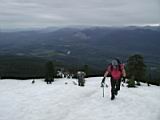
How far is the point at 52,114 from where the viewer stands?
15.3m

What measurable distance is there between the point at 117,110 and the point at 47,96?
19.3 feet

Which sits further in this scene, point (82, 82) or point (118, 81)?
point (82, 82)

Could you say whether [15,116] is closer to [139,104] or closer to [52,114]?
[52,114]

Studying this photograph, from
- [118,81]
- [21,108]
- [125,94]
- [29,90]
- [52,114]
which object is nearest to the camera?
[52,114]

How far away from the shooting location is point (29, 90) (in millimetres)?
22625

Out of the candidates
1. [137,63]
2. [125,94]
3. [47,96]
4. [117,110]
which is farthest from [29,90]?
[137,63]

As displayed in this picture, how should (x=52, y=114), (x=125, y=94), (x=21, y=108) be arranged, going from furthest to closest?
(x=125, y=94)
(x=21, y=108)
(x=52, y=114)

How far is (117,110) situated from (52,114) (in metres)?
3.27

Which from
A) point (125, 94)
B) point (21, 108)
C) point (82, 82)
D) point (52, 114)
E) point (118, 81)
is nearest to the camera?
point (52, 114)

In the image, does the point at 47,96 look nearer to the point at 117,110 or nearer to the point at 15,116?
the point at 15,116

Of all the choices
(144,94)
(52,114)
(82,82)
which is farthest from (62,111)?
(82,82)

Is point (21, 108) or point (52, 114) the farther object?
point (21, 108)

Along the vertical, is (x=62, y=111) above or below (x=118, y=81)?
below

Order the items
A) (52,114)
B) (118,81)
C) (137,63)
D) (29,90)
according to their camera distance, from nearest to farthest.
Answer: (52,114) < (118,81) < (29,90) < (137,63)
